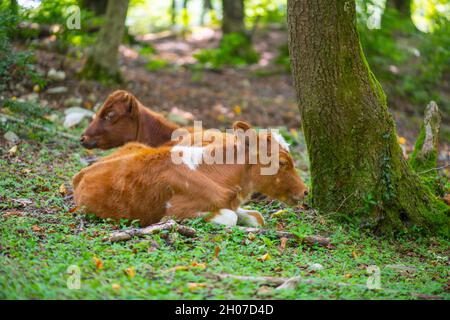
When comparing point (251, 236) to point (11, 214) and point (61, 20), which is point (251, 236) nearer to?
point (11, 214)

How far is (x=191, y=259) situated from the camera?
234 inches

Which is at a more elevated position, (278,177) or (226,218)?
(278,177)

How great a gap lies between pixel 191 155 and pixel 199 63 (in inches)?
485

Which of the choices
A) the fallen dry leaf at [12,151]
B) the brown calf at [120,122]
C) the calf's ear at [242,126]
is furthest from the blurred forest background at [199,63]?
the calf's ear at [242,126]

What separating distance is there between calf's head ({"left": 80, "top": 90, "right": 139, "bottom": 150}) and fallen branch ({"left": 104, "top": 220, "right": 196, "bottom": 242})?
12.5 feet

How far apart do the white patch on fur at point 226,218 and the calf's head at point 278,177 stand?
0.86 meters

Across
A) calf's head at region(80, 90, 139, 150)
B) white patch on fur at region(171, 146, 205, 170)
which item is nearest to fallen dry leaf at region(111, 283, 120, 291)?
white patch on fur at region(171, 146, 205, 170)

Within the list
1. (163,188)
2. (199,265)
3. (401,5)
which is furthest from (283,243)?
(401,5)

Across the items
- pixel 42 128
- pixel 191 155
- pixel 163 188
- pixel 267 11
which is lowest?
pixel 163 188

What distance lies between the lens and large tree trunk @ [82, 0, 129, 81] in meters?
14.1

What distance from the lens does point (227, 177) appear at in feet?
25.1

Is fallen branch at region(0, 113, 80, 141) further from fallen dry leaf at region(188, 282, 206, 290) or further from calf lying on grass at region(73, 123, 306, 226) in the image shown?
fallen dry leaf at region(188, 282, 206, 290)

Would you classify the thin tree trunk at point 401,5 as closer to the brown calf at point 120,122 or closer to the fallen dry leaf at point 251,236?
the brown calf at point 120,122

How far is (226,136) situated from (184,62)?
39.3ft
